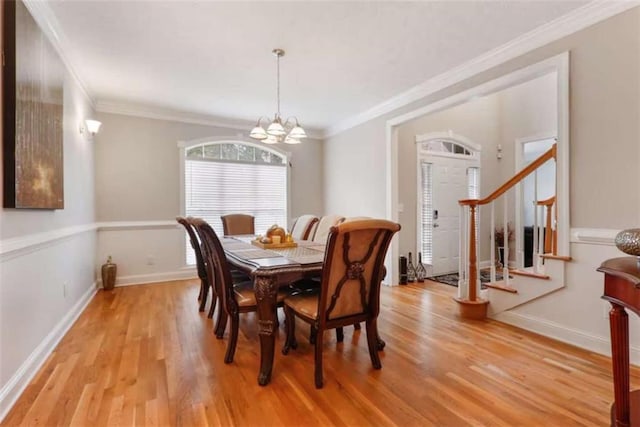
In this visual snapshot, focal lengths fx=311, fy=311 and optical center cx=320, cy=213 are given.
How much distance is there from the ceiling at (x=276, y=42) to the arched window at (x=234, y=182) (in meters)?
1.18

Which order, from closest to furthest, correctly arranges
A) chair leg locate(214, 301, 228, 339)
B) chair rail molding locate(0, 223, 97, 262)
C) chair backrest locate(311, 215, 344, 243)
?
chair rail molding locate(0, 223, 97, 262), chair leg locate(214, 301, 228, 339), chair backrest locate(311, 215, 344, 243)

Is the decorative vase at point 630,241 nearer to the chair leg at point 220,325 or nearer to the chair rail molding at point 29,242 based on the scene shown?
the chair leg at point 220,325

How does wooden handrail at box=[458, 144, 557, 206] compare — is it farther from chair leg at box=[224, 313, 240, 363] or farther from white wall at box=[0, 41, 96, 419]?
white wall at box=[0, 41, 96, 419]

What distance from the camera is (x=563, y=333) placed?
2.53m

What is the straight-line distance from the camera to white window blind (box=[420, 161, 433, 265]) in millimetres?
4961

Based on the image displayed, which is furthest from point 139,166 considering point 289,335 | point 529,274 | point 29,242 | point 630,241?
point 630,241

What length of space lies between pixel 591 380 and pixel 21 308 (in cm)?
361

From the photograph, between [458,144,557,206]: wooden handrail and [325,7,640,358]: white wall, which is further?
[458,144,557,206]: wooden handrail

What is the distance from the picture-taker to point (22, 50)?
1865 millimetres

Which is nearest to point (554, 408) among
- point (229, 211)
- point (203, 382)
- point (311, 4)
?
point (203, 382)

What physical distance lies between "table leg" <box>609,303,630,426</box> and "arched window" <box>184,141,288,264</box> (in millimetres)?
4820

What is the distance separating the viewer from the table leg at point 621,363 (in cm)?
123

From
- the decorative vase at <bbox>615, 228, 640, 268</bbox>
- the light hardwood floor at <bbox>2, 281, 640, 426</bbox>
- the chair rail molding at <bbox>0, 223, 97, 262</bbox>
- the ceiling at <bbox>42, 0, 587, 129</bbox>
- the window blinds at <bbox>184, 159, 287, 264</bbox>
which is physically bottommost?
the light hardwood floor at <bbox>2, 281, 640, 426</bbox>

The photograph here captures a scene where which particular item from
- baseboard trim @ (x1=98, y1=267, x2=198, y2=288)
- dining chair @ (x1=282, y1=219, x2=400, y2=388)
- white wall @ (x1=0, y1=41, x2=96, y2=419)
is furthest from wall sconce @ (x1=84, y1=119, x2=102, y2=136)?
dining chair @ (x1=282, y1=219, x2=400, y2=388)
